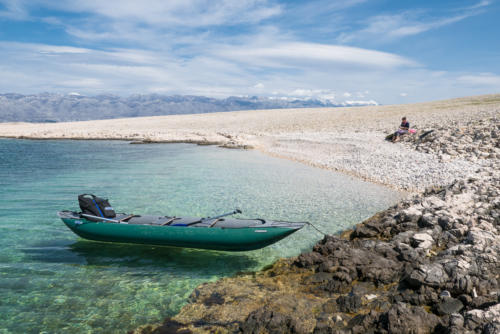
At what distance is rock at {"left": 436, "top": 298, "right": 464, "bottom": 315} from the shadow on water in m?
4.47

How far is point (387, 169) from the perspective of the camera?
20328 millimetres

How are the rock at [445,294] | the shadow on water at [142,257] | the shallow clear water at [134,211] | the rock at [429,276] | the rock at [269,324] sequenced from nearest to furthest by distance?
the rock at [269,324]
the rock at [445,294]
the rock at [429,276]
the shallow clear water at [134,211]
the shadow on water at [142,257]

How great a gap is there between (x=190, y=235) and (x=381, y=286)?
16.2ft

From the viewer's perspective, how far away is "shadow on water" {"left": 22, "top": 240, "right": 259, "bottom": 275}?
9117mm

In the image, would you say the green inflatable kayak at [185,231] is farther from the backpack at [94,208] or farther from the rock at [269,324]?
the rock at [269,324]

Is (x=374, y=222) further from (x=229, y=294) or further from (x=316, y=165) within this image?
(x=316, y=165)

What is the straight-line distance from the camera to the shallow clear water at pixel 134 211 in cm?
722

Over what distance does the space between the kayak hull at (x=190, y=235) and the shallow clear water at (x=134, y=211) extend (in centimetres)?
49

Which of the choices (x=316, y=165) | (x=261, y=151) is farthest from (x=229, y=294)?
(x=261, y=151)

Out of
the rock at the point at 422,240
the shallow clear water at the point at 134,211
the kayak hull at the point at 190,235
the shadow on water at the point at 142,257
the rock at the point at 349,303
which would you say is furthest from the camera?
the shadow on water at the point at 142,257

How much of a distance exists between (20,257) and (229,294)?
256 inches

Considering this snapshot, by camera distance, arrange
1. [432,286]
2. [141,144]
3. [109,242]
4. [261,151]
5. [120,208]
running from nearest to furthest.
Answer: [432,286], [109,242], [120,208], [261,151], [141,144]

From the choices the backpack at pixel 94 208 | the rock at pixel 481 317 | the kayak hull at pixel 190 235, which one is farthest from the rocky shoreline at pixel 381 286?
the backpack at pixel 94 208

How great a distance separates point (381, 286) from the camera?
7.35 metres
